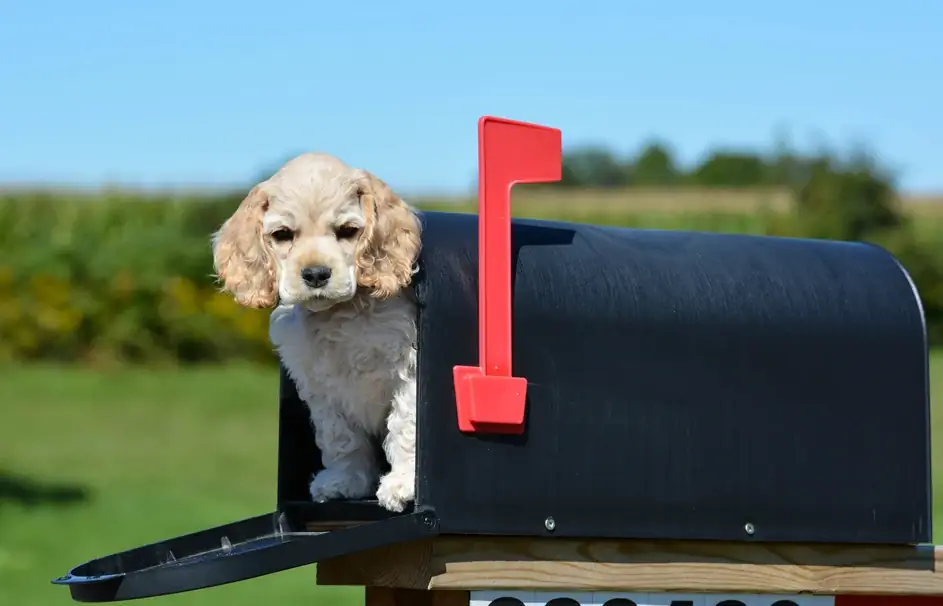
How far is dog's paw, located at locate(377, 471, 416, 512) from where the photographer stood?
11.1 feet

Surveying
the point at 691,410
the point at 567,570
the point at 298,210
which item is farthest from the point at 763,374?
the point at 298,210

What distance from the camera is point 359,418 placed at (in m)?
3.60

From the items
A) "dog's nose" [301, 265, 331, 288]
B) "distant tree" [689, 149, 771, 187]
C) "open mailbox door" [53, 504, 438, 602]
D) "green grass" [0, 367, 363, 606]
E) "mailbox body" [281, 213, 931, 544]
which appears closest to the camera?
"open mailbox door" [53, 504, 438, 602]

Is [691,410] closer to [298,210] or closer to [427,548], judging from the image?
[427,548]

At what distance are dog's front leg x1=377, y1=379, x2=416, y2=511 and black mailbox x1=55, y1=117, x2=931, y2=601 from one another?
0.06 meters

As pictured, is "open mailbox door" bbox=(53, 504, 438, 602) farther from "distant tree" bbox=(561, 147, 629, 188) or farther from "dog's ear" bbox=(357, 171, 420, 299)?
"distant tree" bbox=(561, 147, 629, 188)

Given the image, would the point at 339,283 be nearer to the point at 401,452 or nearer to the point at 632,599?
the point at 401,452

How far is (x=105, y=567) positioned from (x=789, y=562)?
1.69 meters

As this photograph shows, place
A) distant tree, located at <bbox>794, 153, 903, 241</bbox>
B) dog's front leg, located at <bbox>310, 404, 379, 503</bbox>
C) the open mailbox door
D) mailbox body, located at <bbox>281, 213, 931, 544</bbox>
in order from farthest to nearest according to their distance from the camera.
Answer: distant tree, located at <bbox>794, 153, 903, 241</bbox>, dog's front leg, located at <bbox>310, 404, 379, 503</bbox>, mailbox body, located at <bbox>281, 213, 931, 544</bbox>, the open mailbox door

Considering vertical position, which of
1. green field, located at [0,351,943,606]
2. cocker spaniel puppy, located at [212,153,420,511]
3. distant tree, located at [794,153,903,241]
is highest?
distant tree, located at [794,153,903,241]

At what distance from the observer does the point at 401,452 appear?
11.3 ft

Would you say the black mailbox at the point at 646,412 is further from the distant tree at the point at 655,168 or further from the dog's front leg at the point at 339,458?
the distant tree at the point at 655,168

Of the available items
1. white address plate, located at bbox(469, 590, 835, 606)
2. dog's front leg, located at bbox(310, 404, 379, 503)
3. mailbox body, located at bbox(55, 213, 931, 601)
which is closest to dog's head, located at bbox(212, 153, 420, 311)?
mailbox body, located at bbox(55, 213, 931, 601)

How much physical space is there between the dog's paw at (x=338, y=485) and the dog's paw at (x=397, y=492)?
294 mm
